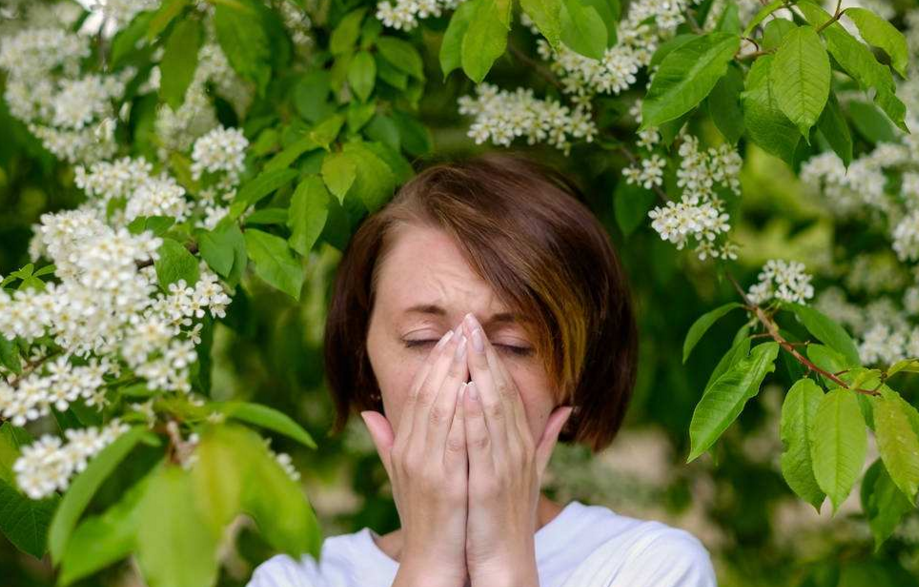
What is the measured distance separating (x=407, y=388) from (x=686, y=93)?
745 millimetres

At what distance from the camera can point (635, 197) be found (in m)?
2.19

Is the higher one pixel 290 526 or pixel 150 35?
pixel 150 35

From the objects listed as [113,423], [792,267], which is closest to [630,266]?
[792,267]

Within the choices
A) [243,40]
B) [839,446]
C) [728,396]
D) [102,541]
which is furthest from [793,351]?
[243,40]

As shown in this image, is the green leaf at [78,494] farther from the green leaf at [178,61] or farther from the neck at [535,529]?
the green leaf at [178,61]

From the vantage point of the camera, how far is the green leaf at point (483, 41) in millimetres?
1787

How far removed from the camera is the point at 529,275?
194cm

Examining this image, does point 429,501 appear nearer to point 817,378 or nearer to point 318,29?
point 817,378

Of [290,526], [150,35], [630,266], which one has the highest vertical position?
[150,35]

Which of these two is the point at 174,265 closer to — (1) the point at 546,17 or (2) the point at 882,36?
(1) the point at 546,17

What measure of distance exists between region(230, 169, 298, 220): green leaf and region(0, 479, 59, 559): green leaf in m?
0.61

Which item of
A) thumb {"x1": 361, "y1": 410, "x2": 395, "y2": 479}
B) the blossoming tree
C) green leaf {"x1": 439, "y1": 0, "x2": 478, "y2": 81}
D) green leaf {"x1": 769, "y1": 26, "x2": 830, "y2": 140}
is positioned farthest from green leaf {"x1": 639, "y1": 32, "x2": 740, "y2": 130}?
thumb {"x1": 361, "y1": 410, "x2": 395, "y2": 479}

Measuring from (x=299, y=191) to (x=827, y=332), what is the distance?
1022mm

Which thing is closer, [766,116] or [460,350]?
[766,116]
